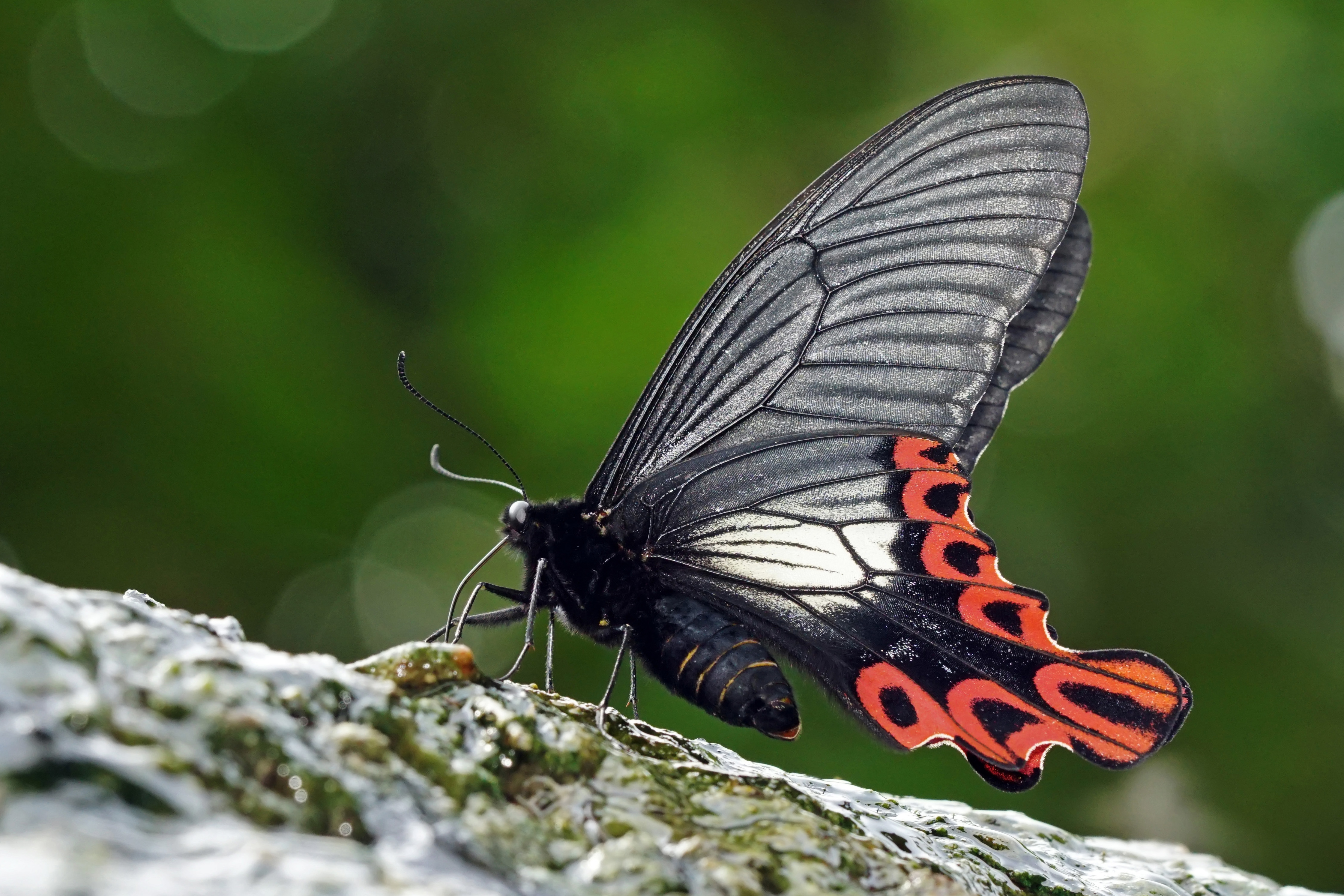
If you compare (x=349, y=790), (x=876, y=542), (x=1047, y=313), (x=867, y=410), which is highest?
(x=1047, y=313)

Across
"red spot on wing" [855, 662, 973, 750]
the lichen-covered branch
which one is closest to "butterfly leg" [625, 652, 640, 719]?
"red spot on wing" [855, 662, 973, 750]

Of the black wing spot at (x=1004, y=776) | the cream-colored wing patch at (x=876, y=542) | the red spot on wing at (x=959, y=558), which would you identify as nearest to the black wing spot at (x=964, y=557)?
the red spot on wing at (x=959, y=558)

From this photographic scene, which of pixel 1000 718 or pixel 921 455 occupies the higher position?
pixel 921 455

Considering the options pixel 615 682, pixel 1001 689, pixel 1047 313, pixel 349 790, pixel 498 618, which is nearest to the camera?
pixel 349 790

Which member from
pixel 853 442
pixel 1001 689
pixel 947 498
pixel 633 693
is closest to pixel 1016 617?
pixel 1001 689

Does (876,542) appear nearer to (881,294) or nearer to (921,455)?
(921,455)
